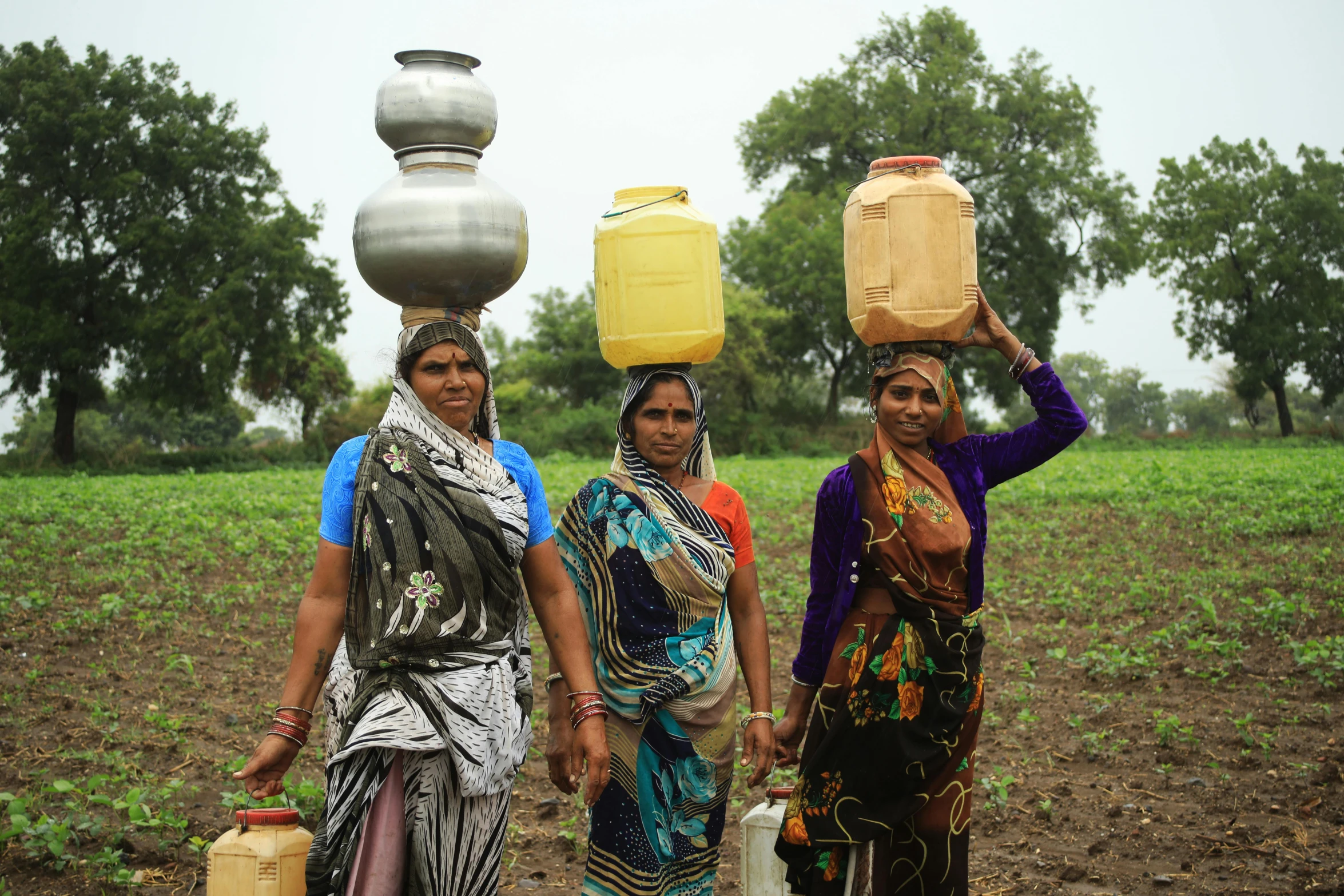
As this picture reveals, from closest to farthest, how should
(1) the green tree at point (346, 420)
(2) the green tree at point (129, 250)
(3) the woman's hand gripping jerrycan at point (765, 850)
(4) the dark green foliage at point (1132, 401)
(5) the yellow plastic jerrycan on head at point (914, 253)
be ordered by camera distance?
1. (5) the yellow plastic jerrycan on head at point (914, 253)
2. (3) the woman's hand gripping jerrycan at point (765, 850)
3. (2) the green tree at point (129, 250)
4. (1) the green tree at point (346, 420)
5. (4) the dark green foliage at point (1132, 401)

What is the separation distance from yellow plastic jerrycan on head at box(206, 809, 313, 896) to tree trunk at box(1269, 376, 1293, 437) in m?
34.1

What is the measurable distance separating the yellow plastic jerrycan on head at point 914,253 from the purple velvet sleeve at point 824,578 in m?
0.46

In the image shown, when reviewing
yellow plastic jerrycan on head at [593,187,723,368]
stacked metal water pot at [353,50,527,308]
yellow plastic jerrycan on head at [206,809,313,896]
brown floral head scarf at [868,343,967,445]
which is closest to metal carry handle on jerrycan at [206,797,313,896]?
yellow plastic jerrycan on head at [206,809,313,896]

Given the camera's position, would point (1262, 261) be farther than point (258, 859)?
Yes

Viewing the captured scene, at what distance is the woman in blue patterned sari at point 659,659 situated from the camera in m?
2.83

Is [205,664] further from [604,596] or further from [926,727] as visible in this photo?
[926,727]

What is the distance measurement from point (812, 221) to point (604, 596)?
3209 centimetres

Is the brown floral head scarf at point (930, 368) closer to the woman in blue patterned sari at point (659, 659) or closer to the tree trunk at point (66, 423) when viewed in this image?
the woman in blue patterned sari at point (659, 659)

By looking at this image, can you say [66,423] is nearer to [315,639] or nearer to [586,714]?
[315,639]

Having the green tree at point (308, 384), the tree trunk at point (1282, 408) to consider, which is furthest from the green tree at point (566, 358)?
the tree trunk at point (1282, 408)

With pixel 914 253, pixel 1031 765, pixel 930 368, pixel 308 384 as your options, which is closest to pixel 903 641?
pixel 930 368

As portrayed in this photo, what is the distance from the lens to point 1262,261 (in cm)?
3425

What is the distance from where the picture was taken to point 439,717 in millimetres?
2434

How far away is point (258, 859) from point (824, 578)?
1.54 m
